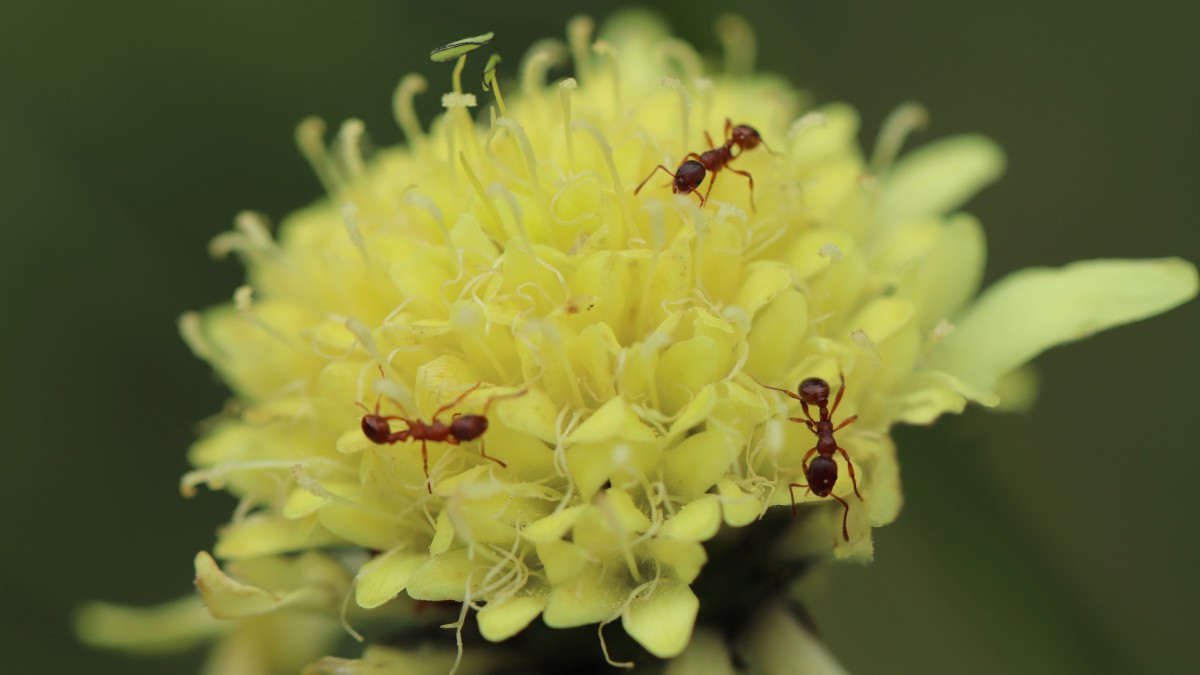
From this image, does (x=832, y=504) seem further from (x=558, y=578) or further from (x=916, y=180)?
(x=916, y=180)

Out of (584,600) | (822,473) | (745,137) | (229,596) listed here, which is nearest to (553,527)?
(584,600)

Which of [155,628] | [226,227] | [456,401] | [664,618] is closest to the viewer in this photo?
[664,618]

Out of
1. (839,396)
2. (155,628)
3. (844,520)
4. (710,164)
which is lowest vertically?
(155,628)

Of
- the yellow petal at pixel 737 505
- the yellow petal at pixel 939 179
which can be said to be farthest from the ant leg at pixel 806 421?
the yellow petal at pixel 939 179

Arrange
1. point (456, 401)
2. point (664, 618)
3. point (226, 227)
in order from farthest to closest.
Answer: point (226, 227)
point (456, 401)
point (664, 618)

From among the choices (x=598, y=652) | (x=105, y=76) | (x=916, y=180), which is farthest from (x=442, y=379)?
(x=105, y=76)

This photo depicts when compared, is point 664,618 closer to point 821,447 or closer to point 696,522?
point 696,522

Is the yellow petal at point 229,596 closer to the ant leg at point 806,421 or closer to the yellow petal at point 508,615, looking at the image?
the yellow petal at point 508,615
